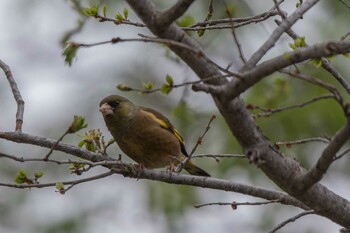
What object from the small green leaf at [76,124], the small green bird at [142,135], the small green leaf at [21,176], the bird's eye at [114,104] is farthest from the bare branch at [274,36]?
the bird's eye at [114,104]

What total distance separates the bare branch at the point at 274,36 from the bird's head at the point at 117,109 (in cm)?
245

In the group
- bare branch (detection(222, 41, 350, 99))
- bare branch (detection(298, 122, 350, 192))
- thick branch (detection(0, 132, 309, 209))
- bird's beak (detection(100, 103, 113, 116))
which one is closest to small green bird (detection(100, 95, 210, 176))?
bird's beak (detection(100, 103, 113, 116))

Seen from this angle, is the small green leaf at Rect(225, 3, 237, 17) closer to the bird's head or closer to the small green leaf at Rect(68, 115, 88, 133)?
the small green leaf at Rect(68, 115, 88, 133)

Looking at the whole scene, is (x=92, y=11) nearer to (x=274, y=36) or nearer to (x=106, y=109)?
(x=274, y=36)

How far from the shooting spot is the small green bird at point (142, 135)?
231 inches

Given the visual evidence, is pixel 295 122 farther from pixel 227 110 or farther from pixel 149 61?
pixel 227 110

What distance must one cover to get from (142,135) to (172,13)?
9.16 ft

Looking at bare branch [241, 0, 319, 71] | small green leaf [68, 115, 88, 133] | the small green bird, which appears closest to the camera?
bare branch [241, 0, 319, 71]

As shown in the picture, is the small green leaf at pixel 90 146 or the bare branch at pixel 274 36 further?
the small green leaf at pixel 90 146

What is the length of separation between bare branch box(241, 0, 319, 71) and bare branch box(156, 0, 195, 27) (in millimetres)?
402

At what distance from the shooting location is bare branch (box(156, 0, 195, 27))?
127 inches

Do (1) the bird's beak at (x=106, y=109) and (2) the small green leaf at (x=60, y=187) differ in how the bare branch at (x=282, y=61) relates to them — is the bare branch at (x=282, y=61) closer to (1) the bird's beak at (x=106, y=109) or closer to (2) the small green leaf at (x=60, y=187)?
(2) the small green leaf at (x=60, y=187)

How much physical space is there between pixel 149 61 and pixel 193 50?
30.1 ft

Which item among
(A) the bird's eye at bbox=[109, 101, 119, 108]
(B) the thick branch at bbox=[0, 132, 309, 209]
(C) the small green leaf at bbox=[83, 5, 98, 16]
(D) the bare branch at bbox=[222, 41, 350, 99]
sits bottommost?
(B) the thick branch at bbox=[0, 132, 309, 209]
